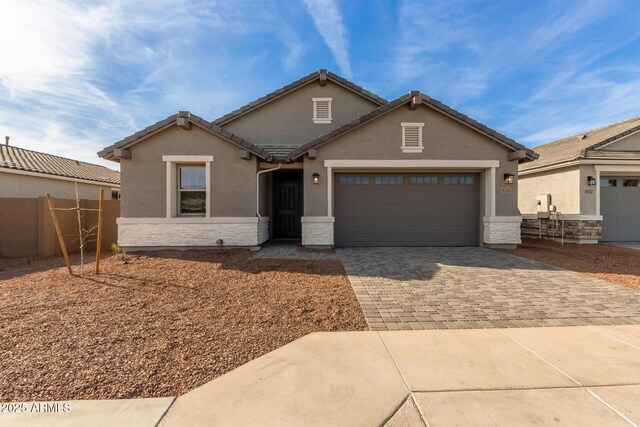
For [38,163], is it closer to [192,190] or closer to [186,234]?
[192,190]

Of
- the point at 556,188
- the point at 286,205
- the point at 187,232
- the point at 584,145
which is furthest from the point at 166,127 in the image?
the point at 584,145

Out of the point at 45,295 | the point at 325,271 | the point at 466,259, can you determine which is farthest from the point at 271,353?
the point at 466,259

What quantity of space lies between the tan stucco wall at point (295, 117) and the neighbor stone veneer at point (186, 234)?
4.79m

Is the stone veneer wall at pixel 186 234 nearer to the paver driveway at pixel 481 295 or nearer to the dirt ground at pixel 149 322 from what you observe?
the dirt ground at pixel 149 322

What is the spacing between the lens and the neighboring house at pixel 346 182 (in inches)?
364

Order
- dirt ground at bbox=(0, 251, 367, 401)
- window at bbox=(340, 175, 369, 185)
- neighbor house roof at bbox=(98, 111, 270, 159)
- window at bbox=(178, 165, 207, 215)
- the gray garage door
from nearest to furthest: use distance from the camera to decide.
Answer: dirt ground at bbox=(0, 251, 367, 401)
neighbor house roof at bbox=(98, 111, 270, 159)
window at bbox=(178, 165, 207, 215)
window at bbox=(340, 175, 369, 185)
the gray garage door

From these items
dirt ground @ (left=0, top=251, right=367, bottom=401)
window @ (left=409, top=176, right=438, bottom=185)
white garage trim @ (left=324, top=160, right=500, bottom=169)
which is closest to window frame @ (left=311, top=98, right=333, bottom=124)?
white garage trim @ (left=324, top=160, right=500, bottom=169)

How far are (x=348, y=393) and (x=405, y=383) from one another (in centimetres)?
57

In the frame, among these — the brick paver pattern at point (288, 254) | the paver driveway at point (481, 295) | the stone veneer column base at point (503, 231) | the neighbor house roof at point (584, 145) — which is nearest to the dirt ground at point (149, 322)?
the paver driveway at point (481, 295)

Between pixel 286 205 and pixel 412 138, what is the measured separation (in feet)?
18.1

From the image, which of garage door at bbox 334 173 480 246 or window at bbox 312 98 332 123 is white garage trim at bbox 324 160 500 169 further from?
window at bbox 312 98 332 123

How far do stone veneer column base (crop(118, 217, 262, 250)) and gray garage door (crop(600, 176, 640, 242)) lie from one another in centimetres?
1406

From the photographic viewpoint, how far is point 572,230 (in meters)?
11.5

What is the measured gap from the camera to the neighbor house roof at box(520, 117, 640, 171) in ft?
36.5
